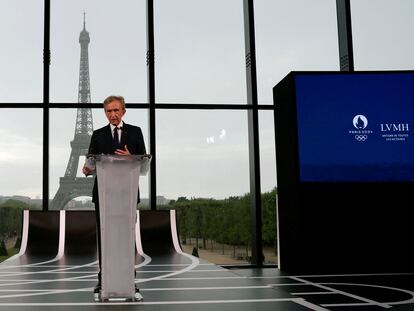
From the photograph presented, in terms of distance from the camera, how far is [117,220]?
9.36 feet

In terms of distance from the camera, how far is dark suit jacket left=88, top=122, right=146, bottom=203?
119 inches

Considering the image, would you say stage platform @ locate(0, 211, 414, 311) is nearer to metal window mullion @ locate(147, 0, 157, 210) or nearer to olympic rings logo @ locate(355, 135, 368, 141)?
metal window mullion @ locate(147, 0, 157, 210)

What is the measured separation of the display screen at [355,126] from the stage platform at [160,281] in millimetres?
1149

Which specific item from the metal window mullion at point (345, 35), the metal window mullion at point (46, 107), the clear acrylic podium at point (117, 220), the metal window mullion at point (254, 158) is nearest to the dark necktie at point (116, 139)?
the clear acrylic podium at point (117, 220)

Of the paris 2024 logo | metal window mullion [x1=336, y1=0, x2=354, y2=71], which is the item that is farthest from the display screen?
metal window mullion [x1=336, y1=0, x2=354, y2=71]

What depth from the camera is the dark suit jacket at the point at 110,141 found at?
119 inches

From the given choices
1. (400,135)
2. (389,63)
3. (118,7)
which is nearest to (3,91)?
(118,7)

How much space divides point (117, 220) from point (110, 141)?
491 mm

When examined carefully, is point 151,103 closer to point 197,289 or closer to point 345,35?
point 345,35

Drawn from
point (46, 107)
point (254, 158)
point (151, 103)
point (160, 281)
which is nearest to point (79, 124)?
point (46, 107)

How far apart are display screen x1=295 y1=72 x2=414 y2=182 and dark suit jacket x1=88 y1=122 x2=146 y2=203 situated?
2.96m

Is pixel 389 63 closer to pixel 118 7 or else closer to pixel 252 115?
pixel 252 115

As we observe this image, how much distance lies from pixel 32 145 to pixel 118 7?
242 centimetres

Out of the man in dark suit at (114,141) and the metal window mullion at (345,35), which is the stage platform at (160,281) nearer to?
the man in dark suit at (114,141)
